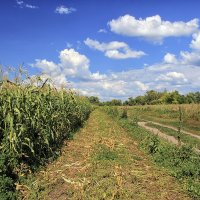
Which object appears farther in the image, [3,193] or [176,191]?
[176,191]

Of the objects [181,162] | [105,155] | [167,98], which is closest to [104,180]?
[105,155]

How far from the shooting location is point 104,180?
9.42m

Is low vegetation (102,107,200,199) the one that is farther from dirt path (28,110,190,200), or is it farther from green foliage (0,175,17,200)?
green foliage (0,175,17,200)

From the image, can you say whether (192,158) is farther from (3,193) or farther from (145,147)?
(3,193)

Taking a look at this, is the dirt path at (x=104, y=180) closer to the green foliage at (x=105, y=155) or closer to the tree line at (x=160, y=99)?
the green foliage at (x=105, y=155)

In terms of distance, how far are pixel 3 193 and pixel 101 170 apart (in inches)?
116

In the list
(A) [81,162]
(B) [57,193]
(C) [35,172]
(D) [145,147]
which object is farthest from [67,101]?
(B) [57,193]

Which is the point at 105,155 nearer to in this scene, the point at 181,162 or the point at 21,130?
the point at 181,162

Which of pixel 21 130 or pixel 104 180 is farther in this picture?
pixel 21 130

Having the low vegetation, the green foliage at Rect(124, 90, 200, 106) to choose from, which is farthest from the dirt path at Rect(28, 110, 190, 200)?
the green foliage at Rect(124, 90, 200, 106)

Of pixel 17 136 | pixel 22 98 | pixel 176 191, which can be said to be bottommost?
pixel 176 191

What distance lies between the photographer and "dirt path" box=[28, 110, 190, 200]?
28.1 feet

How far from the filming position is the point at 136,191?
28.7ft

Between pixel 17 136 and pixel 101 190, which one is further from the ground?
pixel 17 136
